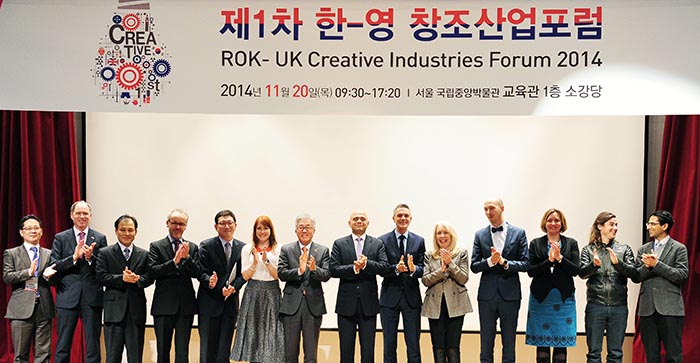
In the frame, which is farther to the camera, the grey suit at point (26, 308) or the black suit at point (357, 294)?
the grey suit at point (26, 308)

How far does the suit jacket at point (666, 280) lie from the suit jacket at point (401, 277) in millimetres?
1617

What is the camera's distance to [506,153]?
24.2 ft

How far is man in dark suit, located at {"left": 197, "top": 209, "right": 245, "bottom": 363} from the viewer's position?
247 inches

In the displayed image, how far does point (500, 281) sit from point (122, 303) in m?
2.82

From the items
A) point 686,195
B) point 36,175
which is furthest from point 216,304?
point 686,195

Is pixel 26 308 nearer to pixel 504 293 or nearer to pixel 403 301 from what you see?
pixel 403 301

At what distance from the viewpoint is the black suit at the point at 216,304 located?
628 cm

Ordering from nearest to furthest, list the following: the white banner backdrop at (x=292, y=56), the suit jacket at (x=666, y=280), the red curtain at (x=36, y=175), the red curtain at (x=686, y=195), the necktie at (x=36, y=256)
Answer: the white banner backdrop at (x=292, y=56), the suit jacket at (x=666, y=280), the necktie at (x=36, y=256), the red curtain at (x=686, y=195), the red curtain at (x=36, y=175)

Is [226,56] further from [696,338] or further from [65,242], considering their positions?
[696,338]

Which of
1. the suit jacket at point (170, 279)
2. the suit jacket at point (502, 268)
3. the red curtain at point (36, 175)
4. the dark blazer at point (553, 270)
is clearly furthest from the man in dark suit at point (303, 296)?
the red curtain at point (36, 175)

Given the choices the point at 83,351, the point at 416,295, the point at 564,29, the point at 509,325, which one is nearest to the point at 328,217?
the point at 416,295

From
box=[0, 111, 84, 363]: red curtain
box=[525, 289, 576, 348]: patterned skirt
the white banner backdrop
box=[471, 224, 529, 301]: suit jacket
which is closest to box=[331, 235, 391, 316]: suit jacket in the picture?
box=[471, 224, 529, 301]: suit jacket

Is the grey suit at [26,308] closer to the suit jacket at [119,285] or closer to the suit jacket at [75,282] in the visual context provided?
the suit jacket at [75,282]

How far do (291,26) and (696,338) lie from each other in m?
4.39
